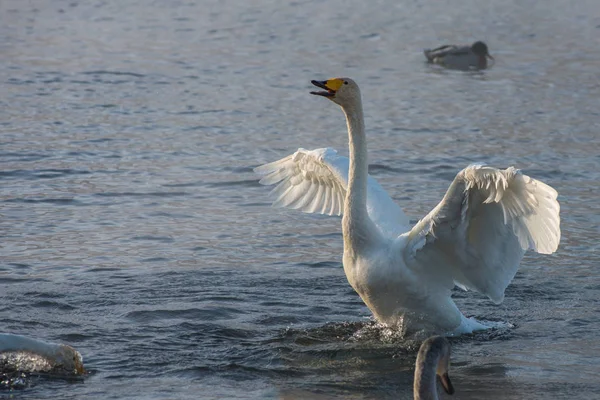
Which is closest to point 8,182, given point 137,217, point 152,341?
point 137,217

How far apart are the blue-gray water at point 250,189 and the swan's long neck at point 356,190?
894 mm

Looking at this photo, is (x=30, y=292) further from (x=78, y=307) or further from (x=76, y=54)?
(x=76, y=54)

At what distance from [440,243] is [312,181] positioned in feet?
7.58

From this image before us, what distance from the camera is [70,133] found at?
649 inches

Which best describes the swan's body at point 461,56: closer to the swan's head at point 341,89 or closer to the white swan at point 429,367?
the swan's head at point 341,89

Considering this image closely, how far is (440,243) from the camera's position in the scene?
8.62 m

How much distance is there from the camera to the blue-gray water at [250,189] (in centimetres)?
848

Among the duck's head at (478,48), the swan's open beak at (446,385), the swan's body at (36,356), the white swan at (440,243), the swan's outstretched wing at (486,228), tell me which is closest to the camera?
the swan's open beak at (446,385)

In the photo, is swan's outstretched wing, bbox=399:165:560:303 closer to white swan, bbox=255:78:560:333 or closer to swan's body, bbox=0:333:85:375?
white swan, bbox=255:78:560:333

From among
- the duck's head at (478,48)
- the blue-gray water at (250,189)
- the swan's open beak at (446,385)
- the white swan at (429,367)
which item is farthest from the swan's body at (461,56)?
the white swan at (429,367)

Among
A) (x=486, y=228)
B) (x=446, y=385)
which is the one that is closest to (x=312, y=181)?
(x=486, y=228)

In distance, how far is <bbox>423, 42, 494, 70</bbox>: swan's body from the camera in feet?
72.7

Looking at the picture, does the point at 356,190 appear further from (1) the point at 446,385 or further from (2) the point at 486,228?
(1) the point at 446,385

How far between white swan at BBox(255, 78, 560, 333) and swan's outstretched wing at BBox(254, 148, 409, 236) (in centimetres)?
102
